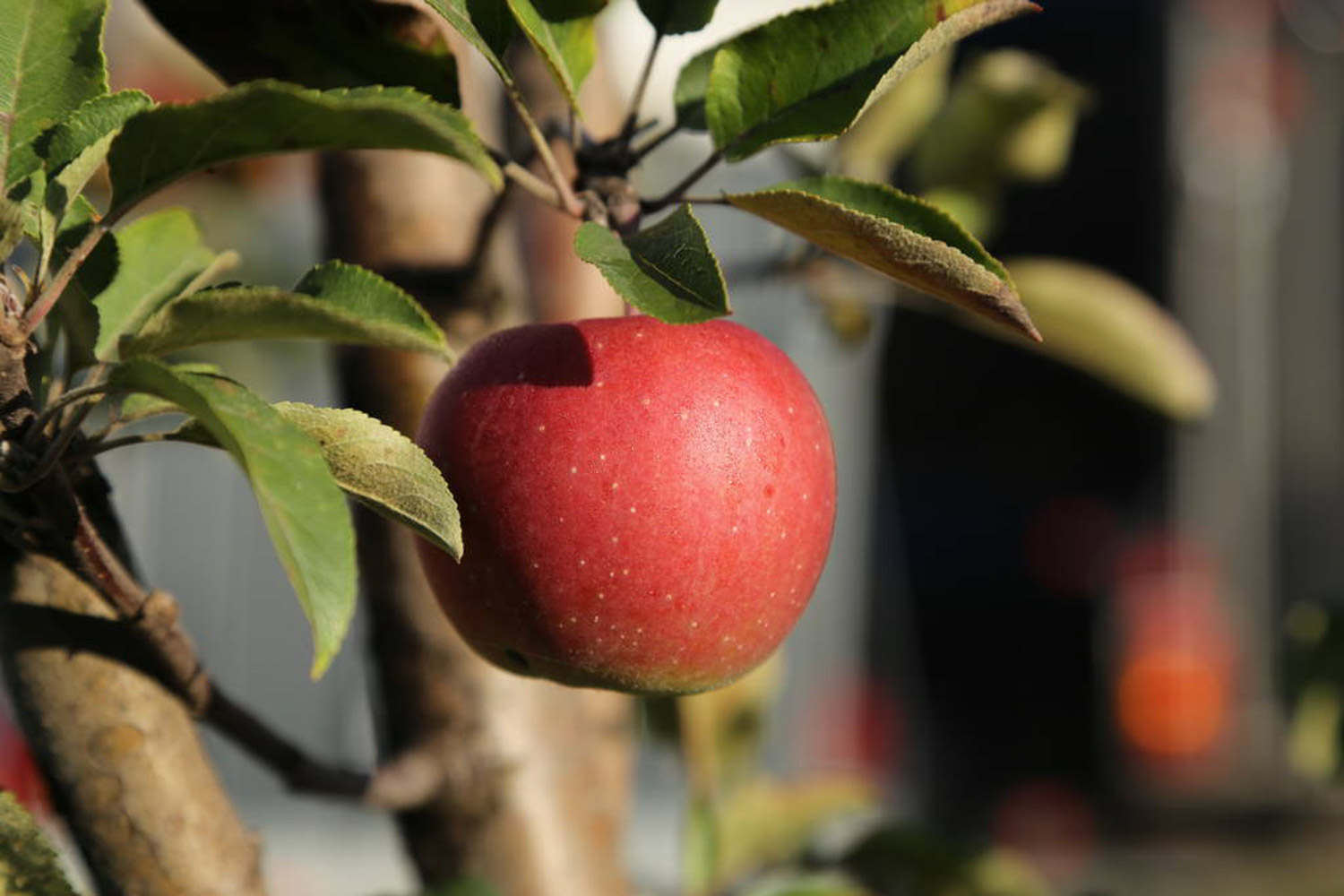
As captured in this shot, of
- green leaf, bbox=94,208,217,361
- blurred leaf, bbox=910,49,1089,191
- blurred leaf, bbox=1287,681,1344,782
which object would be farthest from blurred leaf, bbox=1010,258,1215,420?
green leaf, bbox=94,208,217,361

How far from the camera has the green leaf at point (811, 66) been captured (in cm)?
43

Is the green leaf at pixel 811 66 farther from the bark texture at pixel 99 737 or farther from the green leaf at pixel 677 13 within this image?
the bark texture at pixel 99 737

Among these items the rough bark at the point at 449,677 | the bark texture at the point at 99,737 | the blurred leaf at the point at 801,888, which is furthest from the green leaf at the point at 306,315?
the blurred leaf at the point at 801,888

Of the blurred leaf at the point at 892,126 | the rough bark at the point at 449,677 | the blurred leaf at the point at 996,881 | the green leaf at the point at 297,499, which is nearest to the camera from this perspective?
the green leaf at the point at 297,499

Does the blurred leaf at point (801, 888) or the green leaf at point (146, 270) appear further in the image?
the blurred leaf at point (801, 888)

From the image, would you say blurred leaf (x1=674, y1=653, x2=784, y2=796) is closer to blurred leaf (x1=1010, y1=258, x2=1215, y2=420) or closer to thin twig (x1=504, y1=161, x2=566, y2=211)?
blurred leaf (x1=1010, y1=258, x2=1215, y2=420)

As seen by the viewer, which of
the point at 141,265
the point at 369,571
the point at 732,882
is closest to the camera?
the point at 141,265

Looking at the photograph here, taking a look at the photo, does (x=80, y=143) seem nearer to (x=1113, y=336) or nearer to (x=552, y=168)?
(x=552, y=168)

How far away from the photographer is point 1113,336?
0.91m

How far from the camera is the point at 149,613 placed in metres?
0.46

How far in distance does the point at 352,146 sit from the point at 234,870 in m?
0.24

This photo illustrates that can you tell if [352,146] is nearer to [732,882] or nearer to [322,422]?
[322,422]

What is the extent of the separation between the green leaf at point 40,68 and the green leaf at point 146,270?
52 millimetres

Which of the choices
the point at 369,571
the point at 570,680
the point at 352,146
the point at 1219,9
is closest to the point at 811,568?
the point at 570,680
